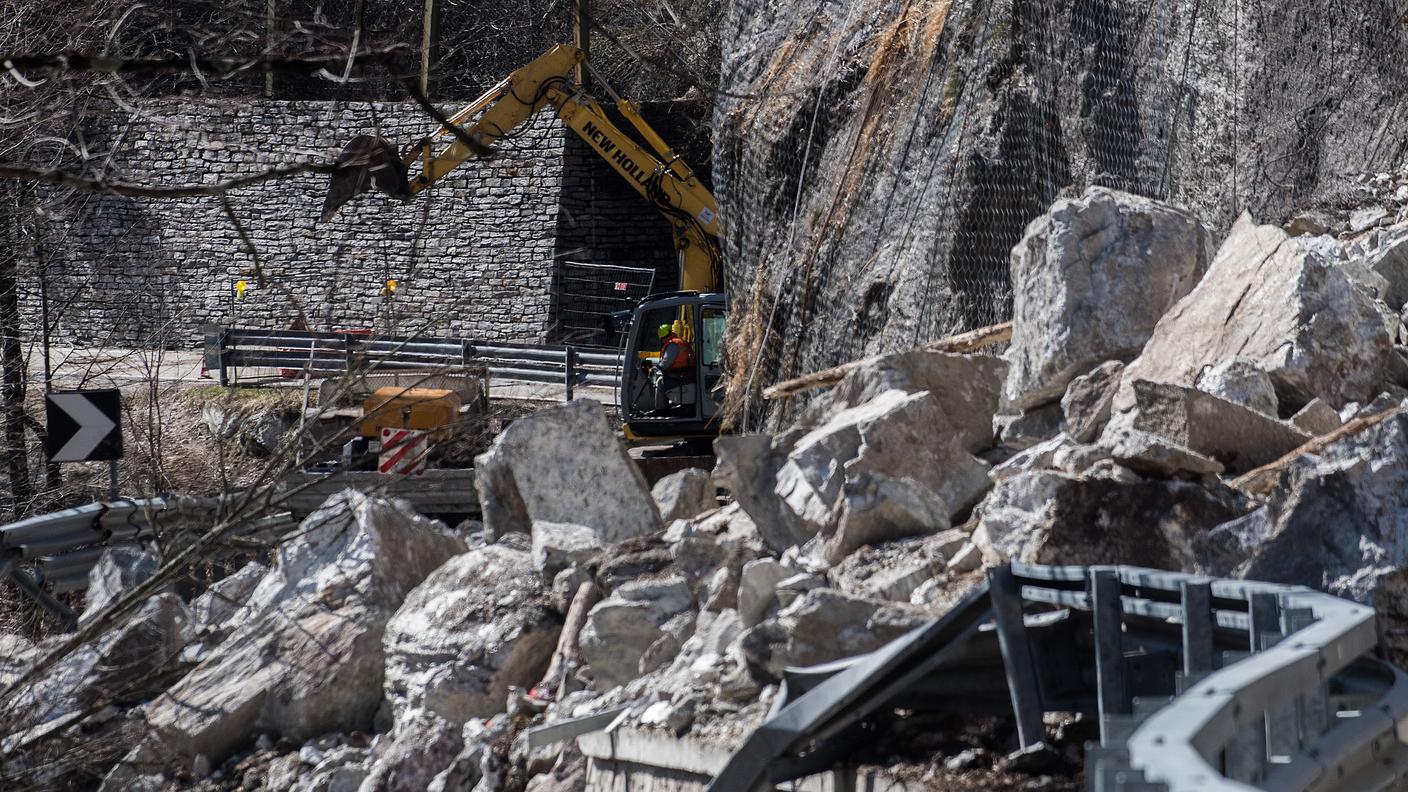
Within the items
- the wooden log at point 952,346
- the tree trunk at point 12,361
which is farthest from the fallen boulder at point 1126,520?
the tree trunk at point 12,361

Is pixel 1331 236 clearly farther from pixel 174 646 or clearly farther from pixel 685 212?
pixel 685 212

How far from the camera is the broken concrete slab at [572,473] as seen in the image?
6.28 m

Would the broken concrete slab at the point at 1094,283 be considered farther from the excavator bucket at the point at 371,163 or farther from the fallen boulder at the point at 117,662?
the fallen boulder at the point at 117,662

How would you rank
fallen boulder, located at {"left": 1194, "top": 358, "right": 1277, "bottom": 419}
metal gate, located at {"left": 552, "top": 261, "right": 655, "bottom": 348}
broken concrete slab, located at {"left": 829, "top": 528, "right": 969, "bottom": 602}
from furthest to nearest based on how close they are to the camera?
metal gate, located at {"left": 552, "top": 261, "right": 655, "bottom": 348} < fallen boulder, located at {"left": 1194, "top": 358, "right": 1277, "bottom": 419} < broken concrete slab, located at {"left": 829, "top": 528, "right": 969, "bottom": 602}

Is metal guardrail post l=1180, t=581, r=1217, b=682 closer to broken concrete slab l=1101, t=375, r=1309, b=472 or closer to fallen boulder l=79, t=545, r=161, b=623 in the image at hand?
broken concrete slab l=1101, t=375, r=1309, b=472

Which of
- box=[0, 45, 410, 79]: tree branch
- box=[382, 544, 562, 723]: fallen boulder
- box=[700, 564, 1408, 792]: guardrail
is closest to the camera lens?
box=[700, 564, 1408, 792]: guardrail

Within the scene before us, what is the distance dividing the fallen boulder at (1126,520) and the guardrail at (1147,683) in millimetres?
717

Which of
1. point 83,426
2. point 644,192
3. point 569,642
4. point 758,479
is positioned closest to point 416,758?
point 569,642

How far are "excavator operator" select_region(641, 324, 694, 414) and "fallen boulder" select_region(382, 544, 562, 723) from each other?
27.5ft

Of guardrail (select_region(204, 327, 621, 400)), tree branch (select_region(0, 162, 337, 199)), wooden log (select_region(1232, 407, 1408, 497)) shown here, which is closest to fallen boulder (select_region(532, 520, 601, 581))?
wooden log (select_region(1232, 407, 1408, 497))

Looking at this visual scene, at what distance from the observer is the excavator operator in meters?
13.8

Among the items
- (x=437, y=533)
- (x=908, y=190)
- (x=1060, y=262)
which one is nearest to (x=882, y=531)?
(x=1060, y=262)

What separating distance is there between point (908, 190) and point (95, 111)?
13.8 ft

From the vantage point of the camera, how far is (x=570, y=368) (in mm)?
19000
